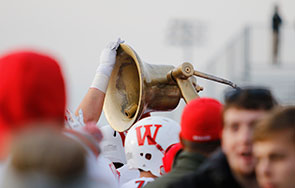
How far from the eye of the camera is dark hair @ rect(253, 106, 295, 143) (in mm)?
2006

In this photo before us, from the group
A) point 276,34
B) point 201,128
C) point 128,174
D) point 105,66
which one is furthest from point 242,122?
point 276,34

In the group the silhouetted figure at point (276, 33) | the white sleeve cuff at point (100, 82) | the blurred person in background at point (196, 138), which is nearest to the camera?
the blurred person in background at point (196, 138)

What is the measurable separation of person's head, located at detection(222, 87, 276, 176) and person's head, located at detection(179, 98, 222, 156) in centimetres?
34

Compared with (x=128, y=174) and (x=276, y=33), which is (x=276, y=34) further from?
(x=128, y=174)

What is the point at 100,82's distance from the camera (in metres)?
3.88

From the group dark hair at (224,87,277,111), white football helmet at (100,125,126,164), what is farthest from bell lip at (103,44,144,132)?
dark hair at (224,87,277,111)

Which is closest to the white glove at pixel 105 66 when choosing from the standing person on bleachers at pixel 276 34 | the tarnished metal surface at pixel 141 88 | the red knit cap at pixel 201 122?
the tarnished metal surface at pixel 141 88

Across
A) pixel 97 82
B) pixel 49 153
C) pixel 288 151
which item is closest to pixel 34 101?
pixel 49 153

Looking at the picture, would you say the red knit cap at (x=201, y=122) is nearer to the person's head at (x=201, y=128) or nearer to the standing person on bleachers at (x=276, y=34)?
the person's head at (x=201, y=128)

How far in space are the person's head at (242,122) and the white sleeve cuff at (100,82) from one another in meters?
1.59

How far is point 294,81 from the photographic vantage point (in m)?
15.5

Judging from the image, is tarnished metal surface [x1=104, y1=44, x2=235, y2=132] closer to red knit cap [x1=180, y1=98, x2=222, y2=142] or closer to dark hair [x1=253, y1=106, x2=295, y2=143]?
red knit cap [x1=180, y1=98, x2=222, y2=142]

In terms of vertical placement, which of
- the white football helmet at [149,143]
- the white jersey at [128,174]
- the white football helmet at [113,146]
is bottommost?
the white jersey at [128,174]

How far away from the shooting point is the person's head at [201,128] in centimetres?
265
